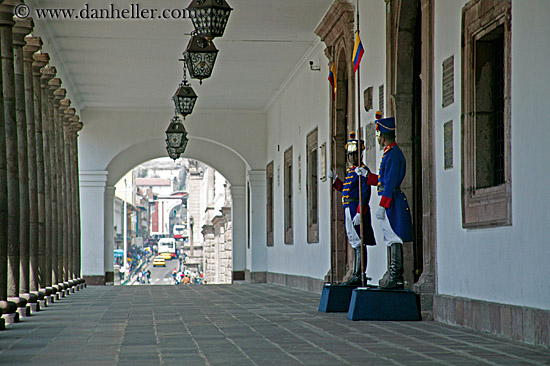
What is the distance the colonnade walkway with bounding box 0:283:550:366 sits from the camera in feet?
20.1

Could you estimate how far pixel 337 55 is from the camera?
15.4m

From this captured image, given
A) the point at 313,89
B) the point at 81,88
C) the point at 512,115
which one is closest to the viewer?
the point at 512,115

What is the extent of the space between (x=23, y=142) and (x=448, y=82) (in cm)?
549

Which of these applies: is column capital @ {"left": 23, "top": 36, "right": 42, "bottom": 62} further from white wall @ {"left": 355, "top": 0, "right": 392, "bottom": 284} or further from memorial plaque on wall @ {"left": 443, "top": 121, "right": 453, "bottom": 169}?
memorial plaque on wall @ {"left": 443, "top": 121, "right": 453, "bottom": 169}

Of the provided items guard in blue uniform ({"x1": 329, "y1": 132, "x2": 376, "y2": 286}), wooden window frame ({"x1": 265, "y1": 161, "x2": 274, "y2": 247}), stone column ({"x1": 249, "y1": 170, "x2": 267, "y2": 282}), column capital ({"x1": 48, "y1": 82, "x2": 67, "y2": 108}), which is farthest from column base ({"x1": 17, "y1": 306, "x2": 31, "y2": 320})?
stone column ({"x1": 249, "y1": 170, "x2": 267, "y2": 282})

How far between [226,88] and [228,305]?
10.8 meters

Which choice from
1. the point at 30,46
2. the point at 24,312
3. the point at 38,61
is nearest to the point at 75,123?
the point at 38,61

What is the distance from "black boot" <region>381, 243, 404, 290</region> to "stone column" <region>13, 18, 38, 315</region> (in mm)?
4683

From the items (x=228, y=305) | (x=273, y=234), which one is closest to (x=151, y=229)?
(x=273, y=234)

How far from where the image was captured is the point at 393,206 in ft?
30.6

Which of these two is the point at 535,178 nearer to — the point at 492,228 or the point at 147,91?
the point at 492,228

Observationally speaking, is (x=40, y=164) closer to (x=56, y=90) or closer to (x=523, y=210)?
(x=56, y=90)

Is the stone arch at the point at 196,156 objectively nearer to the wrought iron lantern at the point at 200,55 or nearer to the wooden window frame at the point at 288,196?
the wooden window frame at the point at 288,196

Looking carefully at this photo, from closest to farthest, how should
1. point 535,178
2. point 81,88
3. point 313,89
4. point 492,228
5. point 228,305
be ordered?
point 535,178 → point 492,228 → point 228,305 → point 313,89 → point 81,88
